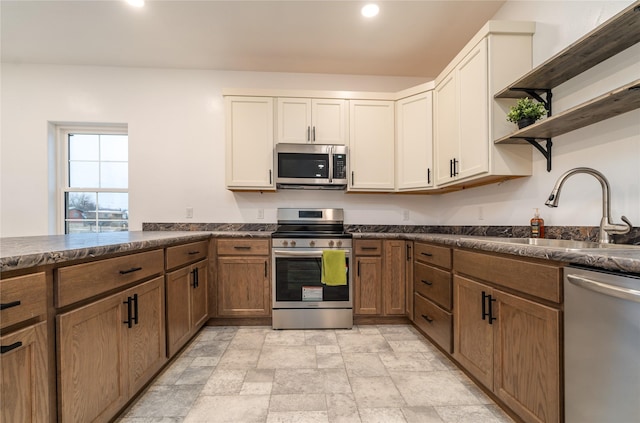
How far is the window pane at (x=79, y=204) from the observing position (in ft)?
9.96

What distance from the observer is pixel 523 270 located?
1.19 m

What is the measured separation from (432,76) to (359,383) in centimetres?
321

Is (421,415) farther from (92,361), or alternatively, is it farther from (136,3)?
(136,3)

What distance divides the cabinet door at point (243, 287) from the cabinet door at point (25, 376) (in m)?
1.56

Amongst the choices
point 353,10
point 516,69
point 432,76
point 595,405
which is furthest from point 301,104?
point 595,405

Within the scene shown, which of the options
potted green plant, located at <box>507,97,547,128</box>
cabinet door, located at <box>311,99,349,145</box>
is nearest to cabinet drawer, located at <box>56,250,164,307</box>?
cabinet door, located at <box>311,99,349,145</box>

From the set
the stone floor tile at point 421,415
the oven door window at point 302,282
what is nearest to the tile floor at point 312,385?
the stone floor tile at point 421,415

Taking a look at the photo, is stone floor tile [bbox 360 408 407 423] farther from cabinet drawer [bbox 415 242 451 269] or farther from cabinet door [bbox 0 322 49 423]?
cabinet door [bbox 0 322 49 423]

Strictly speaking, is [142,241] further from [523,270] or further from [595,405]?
[595,405]

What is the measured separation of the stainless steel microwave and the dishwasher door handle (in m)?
2.04

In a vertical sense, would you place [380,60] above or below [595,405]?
above

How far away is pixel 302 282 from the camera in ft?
8.09

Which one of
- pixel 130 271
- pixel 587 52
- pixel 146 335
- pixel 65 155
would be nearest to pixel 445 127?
pixel 587 52

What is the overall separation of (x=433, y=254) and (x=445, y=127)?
3.79 ft
